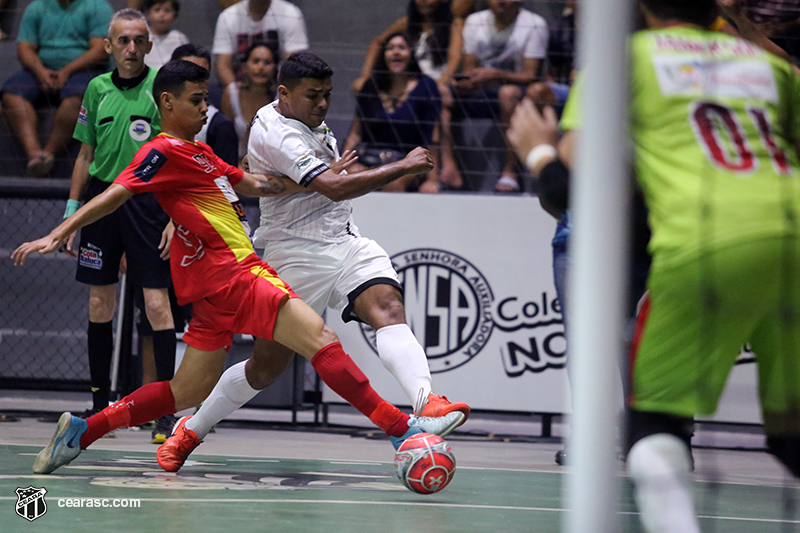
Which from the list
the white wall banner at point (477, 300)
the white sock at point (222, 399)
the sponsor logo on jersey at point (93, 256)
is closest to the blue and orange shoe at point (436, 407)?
the white sock at point (222, 399)

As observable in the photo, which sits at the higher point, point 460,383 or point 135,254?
point 135,254

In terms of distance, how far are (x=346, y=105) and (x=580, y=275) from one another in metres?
6.40

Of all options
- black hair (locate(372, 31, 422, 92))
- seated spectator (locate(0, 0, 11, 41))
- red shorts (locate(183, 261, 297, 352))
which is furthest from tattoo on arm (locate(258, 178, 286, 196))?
seated spectator (locate(0, 0, 11, 41))

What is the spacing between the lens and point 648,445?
7.28ft

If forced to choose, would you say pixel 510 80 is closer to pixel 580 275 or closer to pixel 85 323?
pixel 85 323

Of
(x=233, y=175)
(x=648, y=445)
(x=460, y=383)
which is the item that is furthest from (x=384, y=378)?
(x=648, y=445)

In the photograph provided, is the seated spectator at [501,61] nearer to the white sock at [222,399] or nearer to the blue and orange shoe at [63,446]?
the white sock at [222,399]

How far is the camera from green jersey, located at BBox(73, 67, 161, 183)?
567 cm

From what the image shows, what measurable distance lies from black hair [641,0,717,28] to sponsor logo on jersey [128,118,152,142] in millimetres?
3889

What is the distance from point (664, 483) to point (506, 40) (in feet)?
19.5

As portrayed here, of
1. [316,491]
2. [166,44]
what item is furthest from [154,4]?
[316,491]

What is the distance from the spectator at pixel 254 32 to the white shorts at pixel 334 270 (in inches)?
140

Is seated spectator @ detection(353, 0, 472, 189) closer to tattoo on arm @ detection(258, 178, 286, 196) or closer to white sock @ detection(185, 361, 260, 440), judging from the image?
tattoo on arm @ detection(258, 178, 286, 196)

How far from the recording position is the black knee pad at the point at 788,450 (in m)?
2.46
